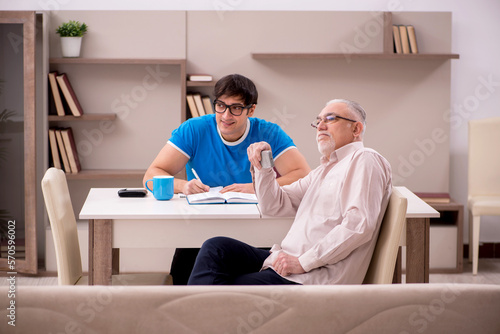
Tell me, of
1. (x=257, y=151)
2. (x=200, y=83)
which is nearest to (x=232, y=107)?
(x=257, y=151)

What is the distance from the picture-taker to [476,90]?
15.3 feet

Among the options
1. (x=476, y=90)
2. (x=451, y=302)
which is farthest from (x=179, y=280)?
(x=476, y=90)

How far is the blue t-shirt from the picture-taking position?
10.1 ft

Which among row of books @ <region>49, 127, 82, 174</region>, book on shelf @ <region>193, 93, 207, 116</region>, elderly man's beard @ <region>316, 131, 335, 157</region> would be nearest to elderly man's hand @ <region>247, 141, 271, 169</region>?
elderly man's beard @ <region>316, 131, 335, 157</region>

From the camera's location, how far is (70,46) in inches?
166

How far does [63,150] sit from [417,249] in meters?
2.70

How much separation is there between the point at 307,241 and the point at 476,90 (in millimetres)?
2891

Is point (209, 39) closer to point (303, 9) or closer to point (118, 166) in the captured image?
point (303, 9)

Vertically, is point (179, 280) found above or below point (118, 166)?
below

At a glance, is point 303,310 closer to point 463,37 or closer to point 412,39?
point 412,39

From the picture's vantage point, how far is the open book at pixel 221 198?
2.71m

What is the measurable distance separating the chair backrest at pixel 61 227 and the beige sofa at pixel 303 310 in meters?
0.90

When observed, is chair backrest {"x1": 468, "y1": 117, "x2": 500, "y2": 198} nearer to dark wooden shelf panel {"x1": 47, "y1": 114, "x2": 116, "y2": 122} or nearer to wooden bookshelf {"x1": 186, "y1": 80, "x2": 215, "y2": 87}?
wooden bookshelf {"x1": 186, "y1": 80, "x2": 215, "y2": 87}

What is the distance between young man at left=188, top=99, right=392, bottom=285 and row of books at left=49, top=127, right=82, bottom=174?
218cm
